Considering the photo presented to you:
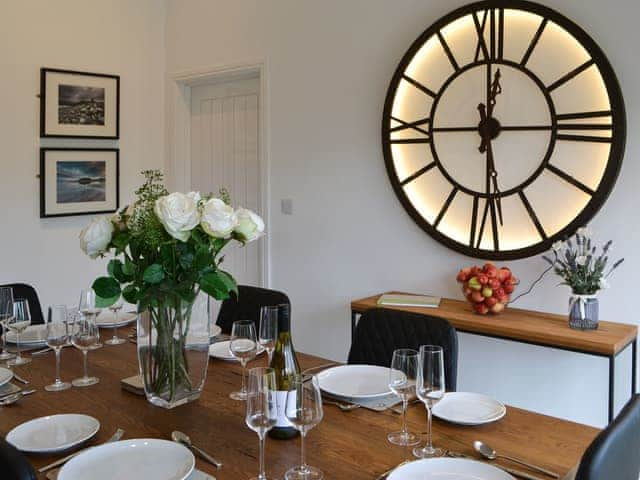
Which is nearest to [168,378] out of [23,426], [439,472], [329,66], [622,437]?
[23,426]

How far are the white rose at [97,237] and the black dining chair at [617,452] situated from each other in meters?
1.22

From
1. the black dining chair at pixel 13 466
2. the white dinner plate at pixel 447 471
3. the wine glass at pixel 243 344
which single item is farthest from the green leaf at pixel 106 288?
the white dinner plate at pixel 447 471

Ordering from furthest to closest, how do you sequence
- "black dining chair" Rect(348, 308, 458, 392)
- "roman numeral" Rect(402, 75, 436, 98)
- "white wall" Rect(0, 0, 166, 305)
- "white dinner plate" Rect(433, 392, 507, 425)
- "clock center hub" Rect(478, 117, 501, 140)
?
1. "white wall" Rect(0, 0, 166, 305)
2. "roman numeral" Rect(402, 75, 436, 98)
3. "clock center hub" Rect(478, 117, 501, 140)
4. "black dining chair" Rect(348, 308, 458, 392)
5. "white dinner plate" Rect(433, 392, 507, 425)

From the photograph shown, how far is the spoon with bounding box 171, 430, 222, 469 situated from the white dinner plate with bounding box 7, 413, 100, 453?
19cm

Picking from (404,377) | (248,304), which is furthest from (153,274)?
(248,304)

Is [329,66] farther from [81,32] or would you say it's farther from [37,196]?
[37,196]

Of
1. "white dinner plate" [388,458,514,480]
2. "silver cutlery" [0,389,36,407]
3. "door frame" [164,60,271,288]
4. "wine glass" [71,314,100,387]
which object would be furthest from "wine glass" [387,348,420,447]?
"door frame" [164,60,271,288]

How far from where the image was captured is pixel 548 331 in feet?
8.39

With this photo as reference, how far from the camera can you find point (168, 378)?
1700 mm

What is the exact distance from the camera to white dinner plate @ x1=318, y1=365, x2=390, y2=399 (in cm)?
177

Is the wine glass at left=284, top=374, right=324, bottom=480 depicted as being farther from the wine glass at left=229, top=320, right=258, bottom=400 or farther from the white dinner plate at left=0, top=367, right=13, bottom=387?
the white dinner plate at left=0, top=367, right=13, bottom=387

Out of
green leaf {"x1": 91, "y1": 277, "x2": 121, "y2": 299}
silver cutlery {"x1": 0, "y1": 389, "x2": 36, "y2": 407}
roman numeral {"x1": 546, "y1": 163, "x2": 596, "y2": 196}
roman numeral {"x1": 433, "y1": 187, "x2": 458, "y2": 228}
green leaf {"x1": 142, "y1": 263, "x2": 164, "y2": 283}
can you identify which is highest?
roman numeral {"x1": 546, "y1": 163, "x2": 596, "y2": 196}

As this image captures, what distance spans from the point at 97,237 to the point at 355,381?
2.71 ft

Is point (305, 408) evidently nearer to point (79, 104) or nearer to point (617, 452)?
point (617, 452)
